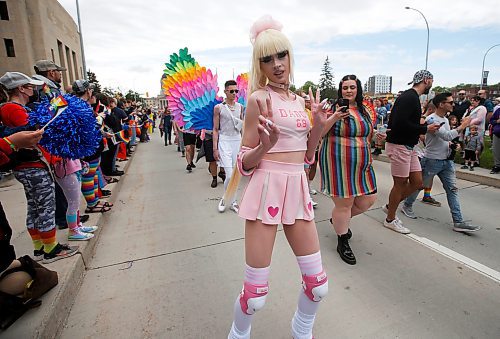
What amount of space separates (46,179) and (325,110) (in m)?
2.45

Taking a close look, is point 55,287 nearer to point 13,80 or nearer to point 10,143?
point 10,143

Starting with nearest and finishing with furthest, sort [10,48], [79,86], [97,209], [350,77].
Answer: [350,77], [79,86], [97,209], [10,48]

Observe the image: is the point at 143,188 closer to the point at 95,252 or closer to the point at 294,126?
the point at 95,252

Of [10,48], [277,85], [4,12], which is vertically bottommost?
[277,85]

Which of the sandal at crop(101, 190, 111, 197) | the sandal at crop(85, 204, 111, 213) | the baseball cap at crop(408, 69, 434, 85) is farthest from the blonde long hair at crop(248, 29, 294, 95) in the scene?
the sandal at crop(101, 190, 111, 197)

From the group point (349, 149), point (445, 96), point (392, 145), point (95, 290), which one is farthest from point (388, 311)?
point (445, 96)

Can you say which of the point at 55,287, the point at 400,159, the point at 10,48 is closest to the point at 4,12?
the point at 10,48

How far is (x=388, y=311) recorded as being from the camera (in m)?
2.38

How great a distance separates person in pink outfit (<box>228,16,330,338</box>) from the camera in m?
1.76

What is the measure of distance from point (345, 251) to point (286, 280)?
79 cm

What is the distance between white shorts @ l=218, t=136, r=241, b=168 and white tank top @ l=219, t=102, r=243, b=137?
11cm

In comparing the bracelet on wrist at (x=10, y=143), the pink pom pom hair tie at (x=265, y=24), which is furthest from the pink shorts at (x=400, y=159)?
the bracelet on wrist at (x=10, y=143)

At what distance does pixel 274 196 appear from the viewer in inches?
69.8

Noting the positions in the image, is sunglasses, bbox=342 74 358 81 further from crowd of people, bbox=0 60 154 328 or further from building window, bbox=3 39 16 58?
building window, bbox=3 39 16 58
